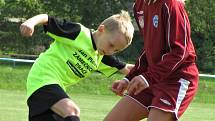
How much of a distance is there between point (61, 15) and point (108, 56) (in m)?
38.7

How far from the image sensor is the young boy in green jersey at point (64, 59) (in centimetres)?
559

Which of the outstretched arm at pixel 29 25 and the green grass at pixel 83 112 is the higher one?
the outstretched arm at pixel 29 25

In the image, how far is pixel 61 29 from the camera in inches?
230

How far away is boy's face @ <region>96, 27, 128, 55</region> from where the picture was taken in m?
5.78

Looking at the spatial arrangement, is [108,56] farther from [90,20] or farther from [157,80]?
[90,20]

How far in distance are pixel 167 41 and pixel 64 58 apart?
42.8 inches

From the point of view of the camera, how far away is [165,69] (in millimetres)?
5180

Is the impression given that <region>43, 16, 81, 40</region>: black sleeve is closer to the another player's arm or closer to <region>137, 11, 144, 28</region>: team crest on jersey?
the another player's arm

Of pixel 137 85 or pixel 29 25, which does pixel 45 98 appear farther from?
pixel 137 85

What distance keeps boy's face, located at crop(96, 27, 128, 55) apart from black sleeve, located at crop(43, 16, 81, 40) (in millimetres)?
237

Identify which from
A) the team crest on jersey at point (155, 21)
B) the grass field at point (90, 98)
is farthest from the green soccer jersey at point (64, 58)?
the grass field at point (90, 98)

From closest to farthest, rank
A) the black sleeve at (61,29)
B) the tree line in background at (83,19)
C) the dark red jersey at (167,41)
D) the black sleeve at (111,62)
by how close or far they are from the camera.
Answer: the dark red jersey at (167,41) < the black sleeve at (61,29) < the black sleeve at (111,62) < the tree line in background at (83,19)

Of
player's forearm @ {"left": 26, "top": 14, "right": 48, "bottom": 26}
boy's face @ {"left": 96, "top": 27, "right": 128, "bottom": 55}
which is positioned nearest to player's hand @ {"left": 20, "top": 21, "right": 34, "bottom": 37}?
player's forearm @ {"left": 26, "top": 14, "right": 48, "bottom": 26}

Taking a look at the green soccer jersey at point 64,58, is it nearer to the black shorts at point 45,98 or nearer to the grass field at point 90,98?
the black shorts at point 45,98
